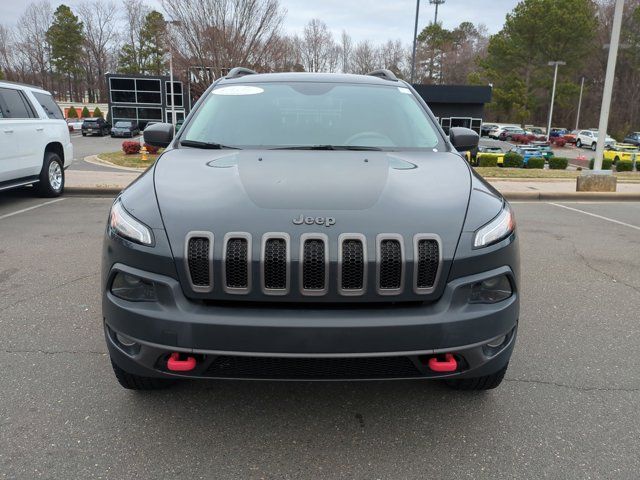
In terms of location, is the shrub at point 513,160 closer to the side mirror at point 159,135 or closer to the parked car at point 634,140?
the side mirror at point 159,135

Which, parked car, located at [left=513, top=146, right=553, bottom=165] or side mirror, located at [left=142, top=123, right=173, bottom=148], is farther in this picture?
parked car, located at [left=513, top=146, right=553, bottom=165]

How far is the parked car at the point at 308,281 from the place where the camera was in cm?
212

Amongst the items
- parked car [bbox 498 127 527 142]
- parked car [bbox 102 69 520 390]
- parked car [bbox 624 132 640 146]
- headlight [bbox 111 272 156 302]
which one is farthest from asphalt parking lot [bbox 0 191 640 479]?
parked car [bbox 498 127 527 142]

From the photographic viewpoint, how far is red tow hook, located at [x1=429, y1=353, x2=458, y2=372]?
2.22 m

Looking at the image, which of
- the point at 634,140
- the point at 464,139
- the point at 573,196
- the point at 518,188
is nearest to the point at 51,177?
the point at 464,139

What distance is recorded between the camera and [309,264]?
2152mm

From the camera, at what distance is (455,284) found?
221 centimetres

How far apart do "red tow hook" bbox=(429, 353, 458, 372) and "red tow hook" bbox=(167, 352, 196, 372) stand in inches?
39.5

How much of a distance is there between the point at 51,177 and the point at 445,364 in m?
8.87

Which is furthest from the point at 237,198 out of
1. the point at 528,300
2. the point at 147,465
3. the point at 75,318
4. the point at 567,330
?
the point at 528,300

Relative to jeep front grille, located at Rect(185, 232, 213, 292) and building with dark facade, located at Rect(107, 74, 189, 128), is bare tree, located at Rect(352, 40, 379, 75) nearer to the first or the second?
building with dark facade, located at Rect(107, 74, 189, 128)

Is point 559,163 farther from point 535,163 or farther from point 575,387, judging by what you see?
point 575,387

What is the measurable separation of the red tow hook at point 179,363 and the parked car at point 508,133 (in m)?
63.1

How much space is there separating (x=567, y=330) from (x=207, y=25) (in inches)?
891
